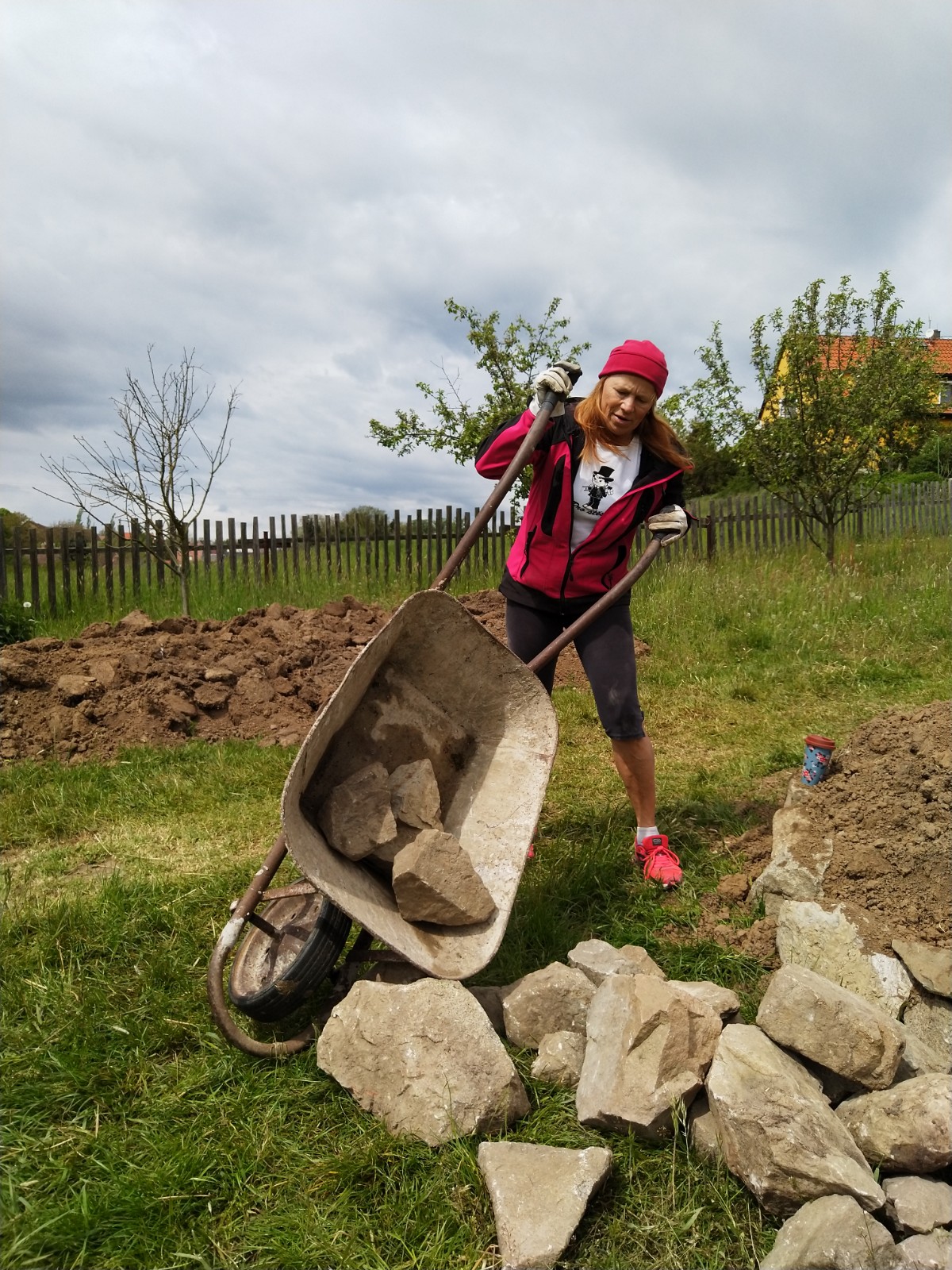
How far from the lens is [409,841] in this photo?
99.3 inches

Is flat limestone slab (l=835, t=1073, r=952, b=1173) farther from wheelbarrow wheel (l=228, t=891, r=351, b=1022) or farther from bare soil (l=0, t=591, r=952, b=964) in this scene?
wheelbarrow wheel (l=228, t=891, r=351, b=1022)

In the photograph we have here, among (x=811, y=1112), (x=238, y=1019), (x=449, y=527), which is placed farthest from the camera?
(x=449, y=527)

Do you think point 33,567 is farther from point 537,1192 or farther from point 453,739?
point 537,1192

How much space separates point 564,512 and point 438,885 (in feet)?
4.75

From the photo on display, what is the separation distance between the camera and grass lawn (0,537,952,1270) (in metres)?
1.67

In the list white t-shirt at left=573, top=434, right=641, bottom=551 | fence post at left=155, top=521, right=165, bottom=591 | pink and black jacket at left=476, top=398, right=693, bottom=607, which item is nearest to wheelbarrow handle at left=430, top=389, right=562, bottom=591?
pink and black jacket at left=476, top=398, right=693, bottom=607

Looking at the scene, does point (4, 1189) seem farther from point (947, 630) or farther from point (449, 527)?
point (449, 527)

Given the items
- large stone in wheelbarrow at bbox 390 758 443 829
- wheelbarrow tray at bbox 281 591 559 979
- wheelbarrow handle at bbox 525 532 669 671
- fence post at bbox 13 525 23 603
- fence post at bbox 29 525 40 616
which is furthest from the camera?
fence post at bbox 29 525 40 616

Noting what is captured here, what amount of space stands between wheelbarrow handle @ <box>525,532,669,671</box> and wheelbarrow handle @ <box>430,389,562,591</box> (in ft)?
1.38

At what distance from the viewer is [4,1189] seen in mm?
1768

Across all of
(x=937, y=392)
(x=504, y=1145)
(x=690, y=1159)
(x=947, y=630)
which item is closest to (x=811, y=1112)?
(x=690, y=1159)

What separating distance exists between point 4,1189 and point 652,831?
7.57ft

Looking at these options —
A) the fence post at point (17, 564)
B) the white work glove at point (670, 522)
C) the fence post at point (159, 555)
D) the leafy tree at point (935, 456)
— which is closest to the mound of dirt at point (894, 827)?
the white work glove at point (670, 522)

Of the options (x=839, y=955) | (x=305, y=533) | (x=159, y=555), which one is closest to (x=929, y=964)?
(x=839, y=955)
